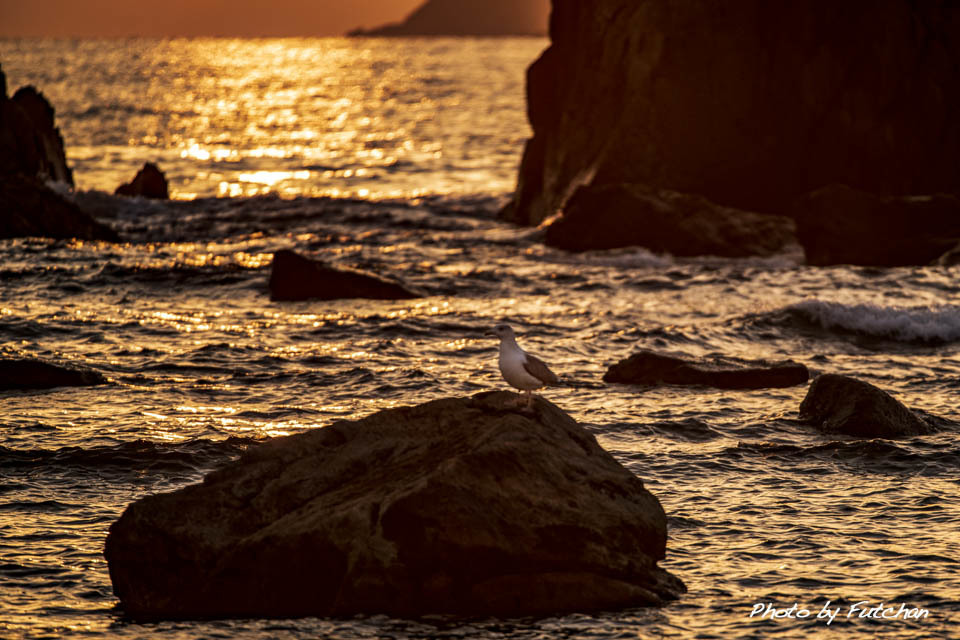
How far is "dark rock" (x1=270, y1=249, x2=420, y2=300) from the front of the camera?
2323 centimetres

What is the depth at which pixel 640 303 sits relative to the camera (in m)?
23.6

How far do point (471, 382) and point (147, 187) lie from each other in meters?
27.4

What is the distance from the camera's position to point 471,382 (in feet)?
55.8

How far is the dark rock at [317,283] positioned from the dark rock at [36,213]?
9162 mm

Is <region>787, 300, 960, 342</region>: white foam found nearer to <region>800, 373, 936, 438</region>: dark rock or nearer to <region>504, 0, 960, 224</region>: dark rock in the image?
<region>800, 373, 936, 438</region>: dark rock

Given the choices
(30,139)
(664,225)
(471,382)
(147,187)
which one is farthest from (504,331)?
(147,187)

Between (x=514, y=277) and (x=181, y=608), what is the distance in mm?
18175

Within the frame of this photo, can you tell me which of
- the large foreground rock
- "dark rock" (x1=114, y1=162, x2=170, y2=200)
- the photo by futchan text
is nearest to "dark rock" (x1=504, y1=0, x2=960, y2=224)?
"dark rock" (x1=114, y1=162, x2=170, y2=200)

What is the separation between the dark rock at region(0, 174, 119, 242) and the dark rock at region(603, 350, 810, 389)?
17.9 meters

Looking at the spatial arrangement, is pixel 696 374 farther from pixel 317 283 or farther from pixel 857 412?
pixel 317 283

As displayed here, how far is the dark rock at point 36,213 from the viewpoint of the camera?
2941 cm

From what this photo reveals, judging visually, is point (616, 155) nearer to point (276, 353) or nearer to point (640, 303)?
point (640, 303)

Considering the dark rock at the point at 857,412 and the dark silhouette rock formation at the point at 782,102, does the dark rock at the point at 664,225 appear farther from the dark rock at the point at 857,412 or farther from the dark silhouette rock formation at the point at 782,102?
the dark rock at the point at 857,412

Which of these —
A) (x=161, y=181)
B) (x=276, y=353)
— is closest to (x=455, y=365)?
(x=276, y=353)
